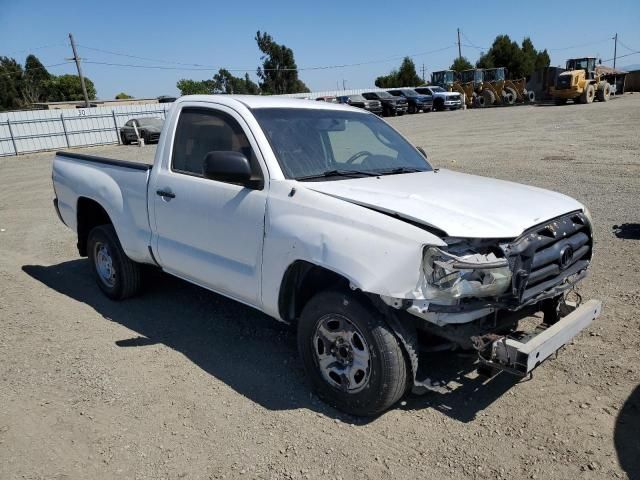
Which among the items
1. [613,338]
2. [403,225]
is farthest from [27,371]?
[613,338]

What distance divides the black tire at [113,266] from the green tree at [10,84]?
73.8 meters

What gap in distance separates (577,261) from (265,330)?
8.43 feet

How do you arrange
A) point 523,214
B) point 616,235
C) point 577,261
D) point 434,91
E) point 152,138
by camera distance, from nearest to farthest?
point 523,214
point 577,261
point 616,235
point 152,138
point 434,91

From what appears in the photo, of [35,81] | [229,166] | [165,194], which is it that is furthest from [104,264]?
[35,81]

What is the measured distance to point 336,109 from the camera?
15.5 feet

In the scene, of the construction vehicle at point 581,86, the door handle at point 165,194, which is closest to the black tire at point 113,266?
the door handle at point 165,194

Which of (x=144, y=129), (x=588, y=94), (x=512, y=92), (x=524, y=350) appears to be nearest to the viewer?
(x=524, y=350)

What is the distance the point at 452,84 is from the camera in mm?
46250

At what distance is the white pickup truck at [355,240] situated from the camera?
2.92 meters

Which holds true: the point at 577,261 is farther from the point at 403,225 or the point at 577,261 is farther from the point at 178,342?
the point at 178,342

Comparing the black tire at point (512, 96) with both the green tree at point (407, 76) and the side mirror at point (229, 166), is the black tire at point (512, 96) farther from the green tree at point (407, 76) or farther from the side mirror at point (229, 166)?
the side mirror at point (229, 166)

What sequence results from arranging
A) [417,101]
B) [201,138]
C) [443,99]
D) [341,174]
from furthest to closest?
[443,99], [417,101], [201,138], [341,174]

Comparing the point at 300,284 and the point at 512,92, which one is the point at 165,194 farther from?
the point at 512,92

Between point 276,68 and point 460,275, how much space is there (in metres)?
73.1
